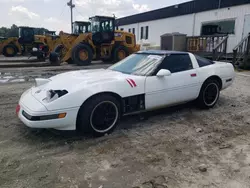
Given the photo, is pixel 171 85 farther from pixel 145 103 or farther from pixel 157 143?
pixel 157 143

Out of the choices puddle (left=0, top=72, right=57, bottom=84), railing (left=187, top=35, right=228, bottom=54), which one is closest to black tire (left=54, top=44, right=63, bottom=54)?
puddle (left=0, top=72, right=57, bottom=84)

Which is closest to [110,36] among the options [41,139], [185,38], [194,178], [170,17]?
[185,38]

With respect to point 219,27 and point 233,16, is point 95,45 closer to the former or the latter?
point 219,27

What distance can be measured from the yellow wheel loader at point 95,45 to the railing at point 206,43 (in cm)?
437

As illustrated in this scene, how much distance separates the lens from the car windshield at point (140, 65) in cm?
385

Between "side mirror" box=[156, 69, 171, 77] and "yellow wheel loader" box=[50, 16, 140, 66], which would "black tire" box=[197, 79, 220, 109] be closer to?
"side mirror" box=[156, 69, 171, 77]

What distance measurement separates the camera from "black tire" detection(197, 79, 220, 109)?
14.6 feet

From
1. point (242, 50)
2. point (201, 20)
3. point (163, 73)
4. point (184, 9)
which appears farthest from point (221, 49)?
point (163, 73)

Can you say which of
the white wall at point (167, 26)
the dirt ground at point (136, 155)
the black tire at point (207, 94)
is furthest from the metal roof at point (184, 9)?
the dirt ground at point (136, 155)

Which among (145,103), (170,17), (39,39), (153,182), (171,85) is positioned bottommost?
(153,182)

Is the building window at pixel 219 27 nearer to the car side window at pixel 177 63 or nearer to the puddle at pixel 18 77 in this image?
the car side window at pixel 177 63

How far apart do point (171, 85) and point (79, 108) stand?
174 centimetres

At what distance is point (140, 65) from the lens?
4.04m

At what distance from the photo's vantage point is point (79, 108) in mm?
3059
